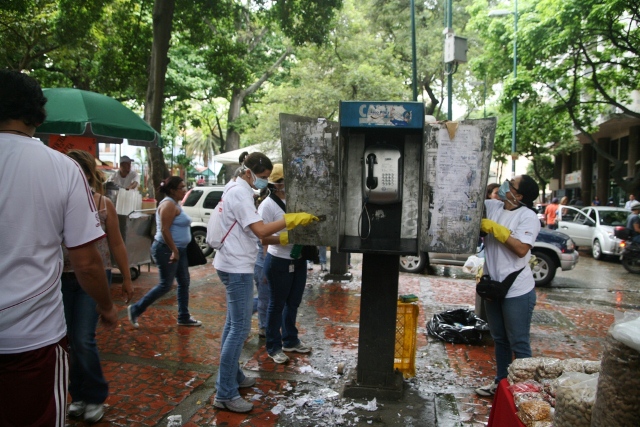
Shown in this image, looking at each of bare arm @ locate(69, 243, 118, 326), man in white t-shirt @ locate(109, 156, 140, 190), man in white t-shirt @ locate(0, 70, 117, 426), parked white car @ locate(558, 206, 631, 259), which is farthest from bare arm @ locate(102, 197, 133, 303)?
parked white car @ locate(558, 206, 631, 259)

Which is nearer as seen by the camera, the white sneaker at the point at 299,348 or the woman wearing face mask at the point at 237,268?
the woman wearing face mask at the point at 237,268

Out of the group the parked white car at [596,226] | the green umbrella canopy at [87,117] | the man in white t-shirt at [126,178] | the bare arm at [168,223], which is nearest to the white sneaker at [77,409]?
the bare arm at [168,223]

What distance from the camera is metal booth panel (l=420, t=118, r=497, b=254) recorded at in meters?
3.89

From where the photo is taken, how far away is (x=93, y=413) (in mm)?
3705

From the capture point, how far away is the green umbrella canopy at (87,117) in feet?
24.7

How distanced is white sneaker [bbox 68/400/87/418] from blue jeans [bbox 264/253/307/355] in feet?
5.89

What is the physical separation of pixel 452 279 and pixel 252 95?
718 inches

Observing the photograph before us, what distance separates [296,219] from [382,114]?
99 centimetres

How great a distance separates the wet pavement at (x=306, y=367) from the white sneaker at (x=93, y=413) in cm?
7

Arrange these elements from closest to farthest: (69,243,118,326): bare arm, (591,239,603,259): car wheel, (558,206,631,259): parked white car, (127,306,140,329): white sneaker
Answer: (69,243,118,326): bare arm → (127,306,140,329): white sneaker → (558,206,631,259): parked white car → (591,239,603,259): car wheel

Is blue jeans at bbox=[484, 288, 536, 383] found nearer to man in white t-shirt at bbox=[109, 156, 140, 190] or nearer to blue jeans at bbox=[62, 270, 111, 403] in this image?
blue jeans at bbox=[62, 270, 111, 403]

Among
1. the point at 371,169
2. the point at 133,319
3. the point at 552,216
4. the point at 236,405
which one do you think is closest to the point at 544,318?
the point at 371,169

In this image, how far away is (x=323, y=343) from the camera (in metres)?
5.82

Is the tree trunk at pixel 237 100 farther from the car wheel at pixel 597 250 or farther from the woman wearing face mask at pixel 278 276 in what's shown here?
the woman wearing face mask at pixel 278 276
